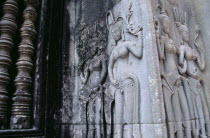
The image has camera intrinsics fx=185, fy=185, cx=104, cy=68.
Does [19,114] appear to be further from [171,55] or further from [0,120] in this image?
[171,55]

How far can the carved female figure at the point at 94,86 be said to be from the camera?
3252 mm

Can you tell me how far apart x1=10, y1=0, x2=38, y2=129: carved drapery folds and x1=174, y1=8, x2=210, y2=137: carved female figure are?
2.89 m

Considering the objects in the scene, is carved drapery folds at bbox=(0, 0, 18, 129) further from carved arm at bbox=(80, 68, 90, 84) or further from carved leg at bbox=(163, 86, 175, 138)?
carved leg at bbox=(163, 86, 175, 138)

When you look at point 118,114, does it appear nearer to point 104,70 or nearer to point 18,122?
point 104,70

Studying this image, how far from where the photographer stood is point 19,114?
10.7 ft

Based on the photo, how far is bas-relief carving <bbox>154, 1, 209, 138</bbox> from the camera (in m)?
2.87

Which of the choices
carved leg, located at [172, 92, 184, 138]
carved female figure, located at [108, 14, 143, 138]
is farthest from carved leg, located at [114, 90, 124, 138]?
carved leg, located at [172, 92, 184, 138]

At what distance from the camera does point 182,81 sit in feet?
11.1

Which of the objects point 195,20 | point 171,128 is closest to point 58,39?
point 171,128

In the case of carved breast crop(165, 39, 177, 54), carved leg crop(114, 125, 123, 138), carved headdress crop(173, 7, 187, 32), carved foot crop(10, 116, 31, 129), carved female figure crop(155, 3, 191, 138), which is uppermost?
carved headdress crop(173, 7, 187, 32)

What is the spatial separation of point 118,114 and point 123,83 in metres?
0.49

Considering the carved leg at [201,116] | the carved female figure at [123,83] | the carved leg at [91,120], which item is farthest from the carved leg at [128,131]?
the carved leg at [201,116]

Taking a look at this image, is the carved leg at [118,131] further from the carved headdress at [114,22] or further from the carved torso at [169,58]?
the carved headdress at [114,22]

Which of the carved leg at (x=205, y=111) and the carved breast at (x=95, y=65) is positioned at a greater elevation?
the carved breast at (x=95, y=65)
